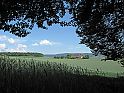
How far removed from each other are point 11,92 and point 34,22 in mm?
5947

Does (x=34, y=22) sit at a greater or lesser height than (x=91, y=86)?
greater

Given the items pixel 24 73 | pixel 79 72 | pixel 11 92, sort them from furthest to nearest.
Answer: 1. pixel 79 72
2. pixel 24 73
3. pixel 11 92

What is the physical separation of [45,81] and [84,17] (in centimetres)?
508

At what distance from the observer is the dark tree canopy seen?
1628 centimetres

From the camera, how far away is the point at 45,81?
15047 millimetres

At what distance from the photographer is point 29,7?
1639cm

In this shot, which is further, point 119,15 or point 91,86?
point 119,15

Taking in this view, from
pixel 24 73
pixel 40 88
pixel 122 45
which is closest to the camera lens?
pixel 40 88

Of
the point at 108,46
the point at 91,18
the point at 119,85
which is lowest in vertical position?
Result: the point at 119,85

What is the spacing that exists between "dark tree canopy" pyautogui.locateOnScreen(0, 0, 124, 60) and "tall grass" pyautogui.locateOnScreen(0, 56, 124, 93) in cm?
223

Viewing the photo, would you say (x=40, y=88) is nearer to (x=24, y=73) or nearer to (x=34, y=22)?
(x=24, y=73)

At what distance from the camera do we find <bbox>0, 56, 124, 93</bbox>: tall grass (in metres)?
13.6

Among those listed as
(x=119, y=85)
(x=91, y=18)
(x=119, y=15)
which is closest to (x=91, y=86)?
(x=119, y=85)

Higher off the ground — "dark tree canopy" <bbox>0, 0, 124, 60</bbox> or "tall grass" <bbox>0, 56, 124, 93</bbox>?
"dark tree canopy" <bbox>0, 0, 124, 60</bbox>
